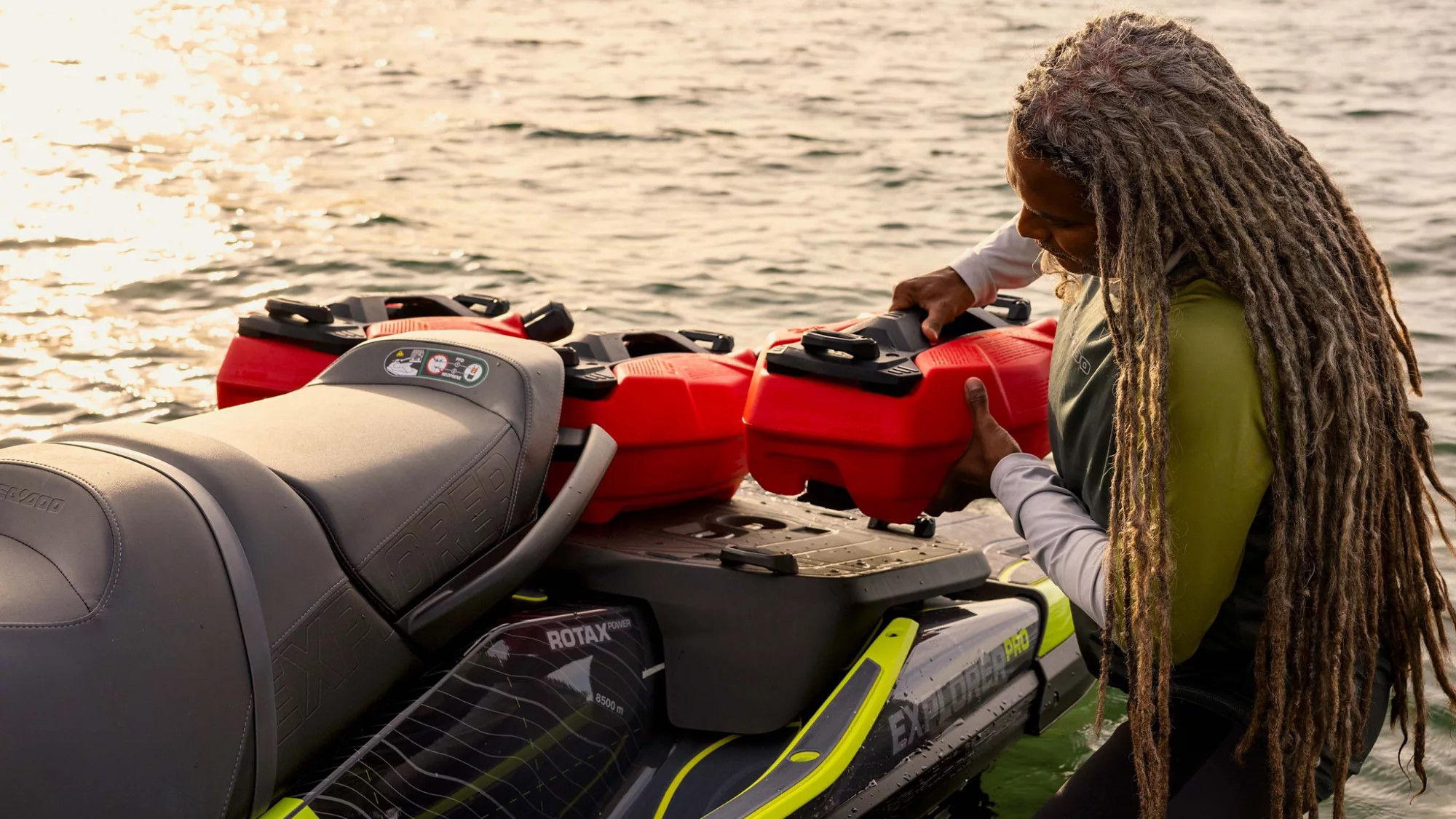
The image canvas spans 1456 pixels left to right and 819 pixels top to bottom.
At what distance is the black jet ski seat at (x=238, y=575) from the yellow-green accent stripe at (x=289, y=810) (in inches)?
1.6

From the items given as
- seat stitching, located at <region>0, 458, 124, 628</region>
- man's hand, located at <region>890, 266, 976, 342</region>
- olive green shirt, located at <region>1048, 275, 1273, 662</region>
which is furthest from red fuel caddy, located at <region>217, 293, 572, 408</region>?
olive green shirt, located at <region>1048, 275, 1273, 662</region>

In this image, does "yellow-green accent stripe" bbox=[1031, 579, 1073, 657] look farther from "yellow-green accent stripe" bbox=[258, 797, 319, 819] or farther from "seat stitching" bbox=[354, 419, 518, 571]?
"yellow-green accent stripe" bbox=[258, 797, 319, 819]

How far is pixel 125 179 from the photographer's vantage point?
820 cm

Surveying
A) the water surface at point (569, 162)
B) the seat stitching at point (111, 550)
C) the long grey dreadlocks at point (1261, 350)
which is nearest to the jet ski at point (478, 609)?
the seat stitching at point (111, 550)

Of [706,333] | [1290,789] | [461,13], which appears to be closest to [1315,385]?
[1290,789]

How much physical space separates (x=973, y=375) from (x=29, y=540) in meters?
1.46

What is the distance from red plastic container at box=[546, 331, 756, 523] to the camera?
2.54 m

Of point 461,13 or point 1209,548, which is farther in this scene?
point 461,13

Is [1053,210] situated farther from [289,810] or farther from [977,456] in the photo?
[289,810]

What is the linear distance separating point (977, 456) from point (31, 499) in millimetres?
1368

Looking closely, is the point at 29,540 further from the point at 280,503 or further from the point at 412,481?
the point at 412,481

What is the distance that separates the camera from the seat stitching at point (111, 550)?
5.31ft

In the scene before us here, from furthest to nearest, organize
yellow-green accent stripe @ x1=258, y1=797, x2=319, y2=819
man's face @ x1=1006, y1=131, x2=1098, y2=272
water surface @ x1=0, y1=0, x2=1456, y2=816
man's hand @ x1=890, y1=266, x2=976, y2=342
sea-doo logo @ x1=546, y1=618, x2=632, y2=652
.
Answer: water surface @ x1=0, y1=0, x2=1456, y2=816, man's hand @ x1=890, y1=266, x2=976, y2=342, sea-doo logo @ x1=546, y1=618, x2=632, y2=652, man's face @ x1=1006, y1=131, x2=1098, y2=272, yellow-green accent stripe @ x1=258, y1=797, x2=319, y2=819

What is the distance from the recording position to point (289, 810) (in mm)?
1843
